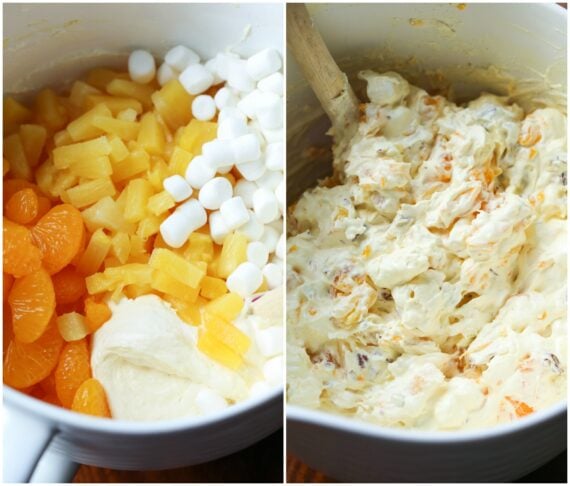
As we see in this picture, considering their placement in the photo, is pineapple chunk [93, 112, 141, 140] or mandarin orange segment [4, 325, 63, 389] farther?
pineapple chunk [93, 112, 141, 140]

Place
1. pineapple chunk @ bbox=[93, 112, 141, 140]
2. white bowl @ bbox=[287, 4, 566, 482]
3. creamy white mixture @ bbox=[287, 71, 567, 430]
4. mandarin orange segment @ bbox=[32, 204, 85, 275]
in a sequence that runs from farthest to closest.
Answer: pineapple chunk @ bbox=[93, 112, 141, 140] < mandarin orange segment @ bbox=[32, 204, 85, 275] < creamy white mixture @ bbox=[287, 71, 567, 430] < white bowl @ bbox=[287, 4, 566, 482]

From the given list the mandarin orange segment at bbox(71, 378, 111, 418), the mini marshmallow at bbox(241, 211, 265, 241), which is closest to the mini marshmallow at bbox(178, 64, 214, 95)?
the mini marshmallow at bbox(241, 211, 265, 241)

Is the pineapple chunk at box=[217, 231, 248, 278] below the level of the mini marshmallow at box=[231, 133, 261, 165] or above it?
below

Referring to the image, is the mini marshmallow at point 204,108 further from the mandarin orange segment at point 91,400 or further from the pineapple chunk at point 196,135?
the mandarin orange segment at point 91,400

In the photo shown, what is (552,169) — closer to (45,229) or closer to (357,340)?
(357,340)

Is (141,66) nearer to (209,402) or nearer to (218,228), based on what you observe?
(218,228)

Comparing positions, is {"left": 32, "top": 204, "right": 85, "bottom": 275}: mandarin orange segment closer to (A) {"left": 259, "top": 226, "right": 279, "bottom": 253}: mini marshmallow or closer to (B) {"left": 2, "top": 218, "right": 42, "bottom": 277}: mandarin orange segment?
(B) {"left": 2, "top": 218, "right": 42, "bottom": 277}: mandarin orange segment

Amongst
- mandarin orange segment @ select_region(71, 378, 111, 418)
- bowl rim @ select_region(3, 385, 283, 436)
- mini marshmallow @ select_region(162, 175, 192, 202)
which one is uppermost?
mini marshmallow @ select_region(162, 175, 192, 202)

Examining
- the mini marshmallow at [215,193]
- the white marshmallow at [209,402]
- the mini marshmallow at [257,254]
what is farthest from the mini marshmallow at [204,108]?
the white marshmallow at [209,402]
